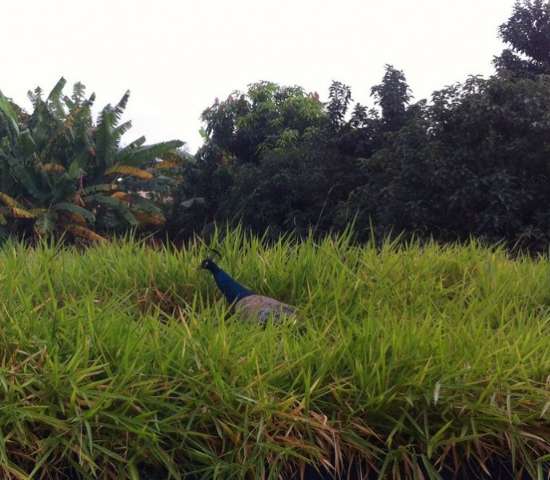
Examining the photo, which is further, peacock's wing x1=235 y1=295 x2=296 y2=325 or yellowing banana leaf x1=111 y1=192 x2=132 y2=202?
yellowing banana leaf x1=111 y1=192 x2=132 y2=202

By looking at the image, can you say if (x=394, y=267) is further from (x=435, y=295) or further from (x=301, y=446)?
(x=301, y=446)

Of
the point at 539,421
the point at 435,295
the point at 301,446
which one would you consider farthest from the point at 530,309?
the point at 301,446

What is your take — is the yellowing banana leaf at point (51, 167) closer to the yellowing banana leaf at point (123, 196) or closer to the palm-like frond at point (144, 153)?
the yellowing banana leaf at point (123, 196)

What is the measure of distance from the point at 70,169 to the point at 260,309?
44.3ft

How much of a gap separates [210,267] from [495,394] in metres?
1.94

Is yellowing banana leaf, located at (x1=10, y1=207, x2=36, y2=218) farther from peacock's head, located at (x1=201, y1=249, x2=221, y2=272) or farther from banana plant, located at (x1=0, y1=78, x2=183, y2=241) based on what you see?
peacock's head, located at (x1=201, y1=249, x2=221, y2=272)

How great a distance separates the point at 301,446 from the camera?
9.39ft

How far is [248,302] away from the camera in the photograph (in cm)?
423

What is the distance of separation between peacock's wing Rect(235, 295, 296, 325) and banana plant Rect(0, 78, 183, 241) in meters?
12.3

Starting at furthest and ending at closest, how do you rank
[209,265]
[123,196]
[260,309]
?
1. [123,196]
2. [209,265]
3. [260,309]

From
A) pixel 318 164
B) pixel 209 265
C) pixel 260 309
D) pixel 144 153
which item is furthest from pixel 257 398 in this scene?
pixel 144 153

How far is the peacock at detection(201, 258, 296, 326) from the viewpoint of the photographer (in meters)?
4.00

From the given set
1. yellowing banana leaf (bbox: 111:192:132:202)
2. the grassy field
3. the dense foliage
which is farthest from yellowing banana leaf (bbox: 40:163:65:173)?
the grassy field

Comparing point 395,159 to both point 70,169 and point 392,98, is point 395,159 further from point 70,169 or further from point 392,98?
point 70,169
